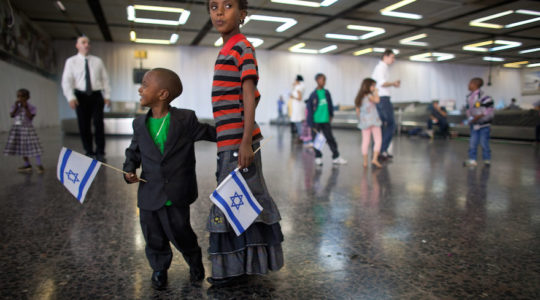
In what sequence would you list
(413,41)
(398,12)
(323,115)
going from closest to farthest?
(323,115), (398,12), (413,41)

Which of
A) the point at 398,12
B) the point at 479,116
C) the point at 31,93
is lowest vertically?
the point at 479,116

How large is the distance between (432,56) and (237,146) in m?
23.6

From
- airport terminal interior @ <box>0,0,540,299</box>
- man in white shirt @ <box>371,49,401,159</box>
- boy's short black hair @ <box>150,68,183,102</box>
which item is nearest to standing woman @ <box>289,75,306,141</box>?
airport terminal interior @ <box>0,0,540,299</box>

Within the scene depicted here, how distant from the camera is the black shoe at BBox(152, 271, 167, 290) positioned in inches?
60.8

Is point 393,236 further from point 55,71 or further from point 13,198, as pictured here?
point 55,71

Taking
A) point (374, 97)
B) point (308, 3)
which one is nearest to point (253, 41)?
point (308, 3)

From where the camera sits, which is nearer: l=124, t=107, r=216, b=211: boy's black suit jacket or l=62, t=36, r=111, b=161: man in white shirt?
l=124, t=107, r=216, b=211: boy's black suit jacket

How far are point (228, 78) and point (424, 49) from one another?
20659mm

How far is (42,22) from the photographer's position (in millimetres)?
14930

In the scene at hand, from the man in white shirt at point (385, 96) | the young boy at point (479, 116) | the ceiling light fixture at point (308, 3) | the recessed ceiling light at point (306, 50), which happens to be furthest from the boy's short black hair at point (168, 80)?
the recessed ceiling light at point (306, 50)

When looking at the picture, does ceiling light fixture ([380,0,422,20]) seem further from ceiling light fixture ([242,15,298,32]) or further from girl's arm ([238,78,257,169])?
girl's arm ([238,78,257,169])

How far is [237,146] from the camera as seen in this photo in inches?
59.1

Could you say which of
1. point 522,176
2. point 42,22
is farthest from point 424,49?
point 42,22

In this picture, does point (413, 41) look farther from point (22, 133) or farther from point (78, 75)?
point (22, 133)
